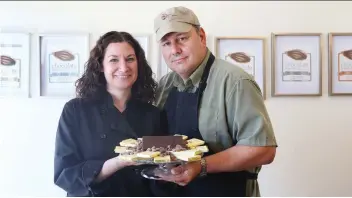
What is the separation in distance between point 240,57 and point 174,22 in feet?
0.77

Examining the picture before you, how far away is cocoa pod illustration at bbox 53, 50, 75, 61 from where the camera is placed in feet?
2.37

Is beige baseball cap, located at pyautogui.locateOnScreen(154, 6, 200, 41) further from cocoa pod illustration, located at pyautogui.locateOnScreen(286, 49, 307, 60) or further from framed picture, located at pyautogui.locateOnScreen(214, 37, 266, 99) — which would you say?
cocoa pod illustration, located at pyautogui.locateOnScreen(286, 49, 307, 60)

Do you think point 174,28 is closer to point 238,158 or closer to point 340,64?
point 238,158

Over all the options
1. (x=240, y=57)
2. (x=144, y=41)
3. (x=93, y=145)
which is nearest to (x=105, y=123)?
(x=93, y=145)

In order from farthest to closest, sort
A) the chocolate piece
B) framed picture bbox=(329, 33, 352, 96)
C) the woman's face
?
1. framed picture bbox=(329, 33, 352, 96)
2. the woman's face
3. the chocolate piece

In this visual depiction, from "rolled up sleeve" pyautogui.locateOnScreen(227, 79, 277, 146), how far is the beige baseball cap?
0.16 m

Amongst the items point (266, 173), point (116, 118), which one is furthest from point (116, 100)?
point (266, 173)

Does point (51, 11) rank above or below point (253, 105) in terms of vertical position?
above

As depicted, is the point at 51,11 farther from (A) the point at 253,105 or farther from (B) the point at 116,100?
(A) the point at 253,105

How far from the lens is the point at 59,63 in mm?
726

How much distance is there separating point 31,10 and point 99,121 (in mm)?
331

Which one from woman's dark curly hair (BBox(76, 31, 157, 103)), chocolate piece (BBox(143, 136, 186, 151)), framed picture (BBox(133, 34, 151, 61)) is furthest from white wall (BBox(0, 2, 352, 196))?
chocolate piece (BBox(143, 136, 186, 151))

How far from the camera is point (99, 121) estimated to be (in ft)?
2.02

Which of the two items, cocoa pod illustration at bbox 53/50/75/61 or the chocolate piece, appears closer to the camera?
the chocolate piece
